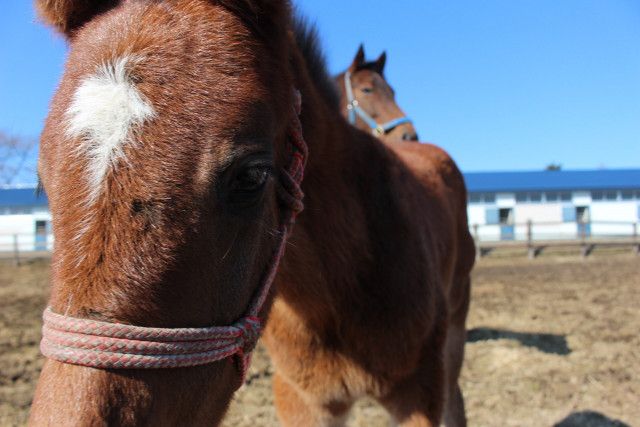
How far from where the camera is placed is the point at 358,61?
857 centimetres

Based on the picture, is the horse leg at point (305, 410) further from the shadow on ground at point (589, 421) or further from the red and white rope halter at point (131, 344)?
the shadow on ground at point (589, 421)

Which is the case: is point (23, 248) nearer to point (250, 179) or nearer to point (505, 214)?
point (250, 179)

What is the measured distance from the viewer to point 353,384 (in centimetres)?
254

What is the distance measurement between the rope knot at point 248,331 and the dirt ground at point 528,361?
10.4 ft

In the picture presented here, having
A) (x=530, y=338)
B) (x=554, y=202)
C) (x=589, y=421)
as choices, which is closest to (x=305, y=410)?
(x=589, y=421)

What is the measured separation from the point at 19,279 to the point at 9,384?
10560 millimetres

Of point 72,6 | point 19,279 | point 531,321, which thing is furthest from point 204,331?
point 19,279

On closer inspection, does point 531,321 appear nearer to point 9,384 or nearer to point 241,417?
point 241,417

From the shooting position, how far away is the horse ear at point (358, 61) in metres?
8.54

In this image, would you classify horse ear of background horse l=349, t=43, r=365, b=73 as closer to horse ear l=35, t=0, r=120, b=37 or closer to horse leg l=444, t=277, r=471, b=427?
horse leg l=444, t=277, r=471, b=427

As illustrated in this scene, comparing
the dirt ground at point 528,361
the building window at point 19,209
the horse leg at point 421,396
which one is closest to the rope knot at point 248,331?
the horse leg at point 421,396

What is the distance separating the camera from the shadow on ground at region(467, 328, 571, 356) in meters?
6.21

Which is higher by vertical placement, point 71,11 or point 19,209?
point 71,11

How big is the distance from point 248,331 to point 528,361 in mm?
5059
